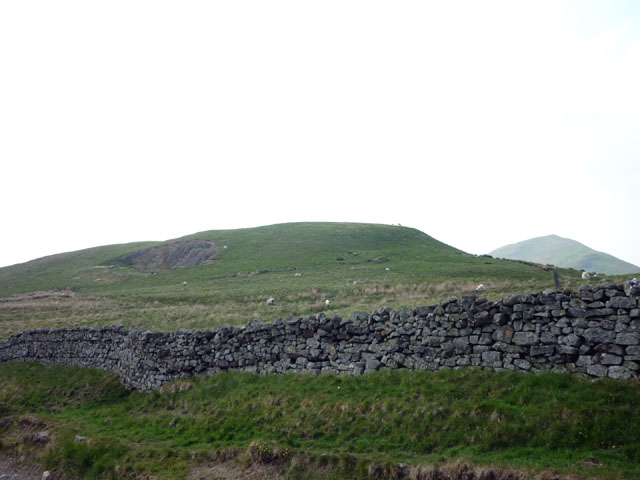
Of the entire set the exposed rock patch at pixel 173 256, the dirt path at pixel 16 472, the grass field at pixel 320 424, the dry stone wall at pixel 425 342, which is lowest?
the dirt path at pixel 16 472

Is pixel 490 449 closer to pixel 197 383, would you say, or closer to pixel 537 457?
pixel 537 457

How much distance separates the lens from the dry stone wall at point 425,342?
9.75 meters

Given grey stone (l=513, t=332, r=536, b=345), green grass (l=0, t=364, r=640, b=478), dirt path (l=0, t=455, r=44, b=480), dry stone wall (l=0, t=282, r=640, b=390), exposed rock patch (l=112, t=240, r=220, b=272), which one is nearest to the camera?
green grass (l=0, t=364, r=640, b=478)

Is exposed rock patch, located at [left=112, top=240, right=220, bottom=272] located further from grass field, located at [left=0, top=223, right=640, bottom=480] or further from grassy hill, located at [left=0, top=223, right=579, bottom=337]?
grass field, located at [left=0, top=223, right=640, bottom=480]

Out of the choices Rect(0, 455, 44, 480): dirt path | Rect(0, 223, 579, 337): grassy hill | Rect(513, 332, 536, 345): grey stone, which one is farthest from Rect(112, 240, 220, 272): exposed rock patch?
Rect(513, 332, 536, 345): grey stone

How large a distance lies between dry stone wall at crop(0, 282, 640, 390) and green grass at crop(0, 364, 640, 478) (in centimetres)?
54

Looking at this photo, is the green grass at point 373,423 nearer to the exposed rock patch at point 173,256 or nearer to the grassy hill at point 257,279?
the grassy hill at point 257,279

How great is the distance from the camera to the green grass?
816cm

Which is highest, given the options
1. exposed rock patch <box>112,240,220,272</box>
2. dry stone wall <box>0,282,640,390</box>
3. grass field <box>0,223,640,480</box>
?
exposed rock patch <box>112,240,220,272</box>

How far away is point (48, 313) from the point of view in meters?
37.4

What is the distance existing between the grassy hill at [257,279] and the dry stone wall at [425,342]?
712 centimetres

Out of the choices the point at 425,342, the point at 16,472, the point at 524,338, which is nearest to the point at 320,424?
the point at 425,342

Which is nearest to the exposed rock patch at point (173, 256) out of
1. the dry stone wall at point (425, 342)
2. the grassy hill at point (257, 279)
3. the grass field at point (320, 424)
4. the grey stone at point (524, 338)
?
the grassy hill at point (257, 279)

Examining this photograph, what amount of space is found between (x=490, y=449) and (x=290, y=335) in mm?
8313
